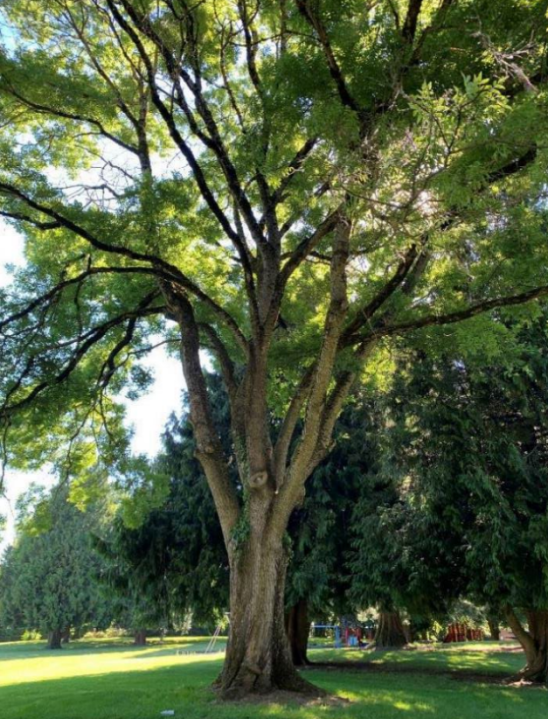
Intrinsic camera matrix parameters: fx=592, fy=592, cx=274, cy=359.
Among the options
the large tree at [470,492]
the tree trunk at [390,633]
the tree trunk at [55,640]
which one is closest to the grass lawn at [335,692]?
the large tree at [470,492]

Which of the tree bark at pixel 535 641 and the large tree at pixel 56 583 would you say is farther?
the large tree at pixel 56 583

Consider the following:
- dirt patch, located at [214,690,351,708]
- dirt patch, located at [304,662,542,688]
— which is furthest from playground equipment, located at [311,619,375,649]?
dirt patch, located at [214,690,351,708]

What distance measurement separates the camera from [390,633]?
21406 millimetres

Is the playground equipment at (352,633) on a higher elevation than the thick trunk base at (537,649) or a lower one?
higher

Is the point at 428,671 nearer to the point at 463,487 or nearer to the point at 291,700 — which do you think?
the point at 463,487

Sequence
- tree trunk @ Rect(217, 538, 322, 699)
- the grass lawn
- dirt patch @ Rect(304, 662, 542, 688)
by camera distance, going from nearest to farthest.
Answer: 1. the grass lawn
2. tree trunk @ Rect(217, 538, 322, 699)
3. dirt patch @ Rect(304, 662, 542, 688)

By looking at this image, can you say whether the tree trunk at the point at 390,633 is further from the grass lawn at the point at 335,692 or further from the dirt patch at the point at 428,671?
the grass lawn at the point at 335,692

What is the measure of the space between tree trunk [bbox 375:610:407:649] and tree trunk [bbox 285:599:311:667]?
6.70 metres

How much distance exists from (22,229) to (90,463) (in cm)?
500

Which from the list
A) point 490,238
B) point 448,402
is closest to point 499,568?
point 448,402

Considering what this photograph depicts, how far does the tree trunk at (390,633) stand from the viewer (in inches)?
837

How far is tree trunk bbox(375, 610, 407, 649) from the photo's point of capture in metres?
21.3

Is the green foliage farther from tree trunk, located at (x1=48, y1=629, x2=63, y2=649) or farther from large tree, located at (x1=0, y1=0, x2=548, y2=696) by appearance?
tree trunk, located at (x1=48, y1=629, x2=63, y2=649)

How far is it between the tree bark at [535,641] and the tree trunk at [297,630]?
16.7 feet
